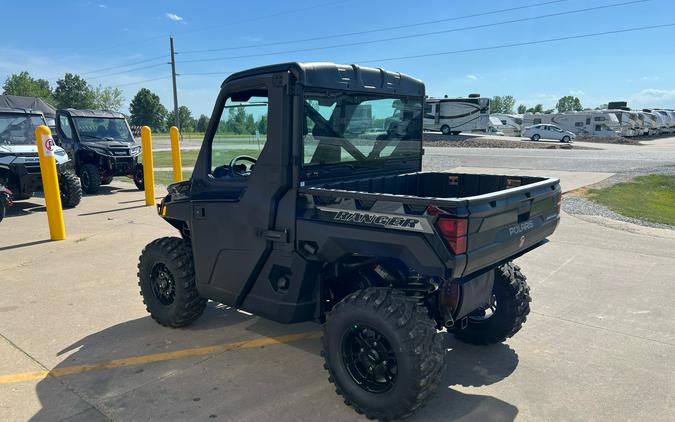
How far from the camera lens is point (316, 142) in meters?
3.46

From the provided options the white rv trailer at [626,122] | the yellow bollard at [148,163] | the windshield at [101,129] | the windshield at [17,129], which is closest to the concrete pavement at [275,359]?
the yellow bollard at [148,163]

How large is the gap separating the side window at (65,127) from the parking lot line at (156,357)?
1100cm

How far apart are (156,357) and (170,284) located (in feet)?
2.33

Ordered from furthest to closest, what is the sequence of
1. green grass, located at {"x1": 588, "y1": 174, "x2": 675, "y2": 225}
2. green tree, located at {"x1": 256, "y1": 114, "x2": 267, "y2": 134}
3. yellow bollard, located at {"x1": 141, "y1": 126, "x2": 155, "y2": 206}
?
1. yellow bollard, located at {"x1": 141, "y1": 126, "x2": 155, "y2": 206}
2. green grass, located at {"x1": 588, "y1": 174, "x2": 675, "y2": 225}
3. green tree, located at {"x1": 256, "y1": 114, "x2": 267, "y2": 134}

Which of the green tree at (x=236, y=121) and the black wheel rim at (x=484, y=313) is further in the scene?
the black wheel rim at (x=484, y=313)

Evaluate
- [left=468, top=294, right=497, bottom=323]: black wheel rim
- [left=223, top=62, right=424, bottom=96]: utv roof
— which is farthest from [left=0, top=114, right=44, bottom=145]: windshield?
[left=468, top=294, right=497, bottom=323]: black wheel rim

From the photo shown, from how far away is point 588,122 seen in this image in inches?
→ 1660

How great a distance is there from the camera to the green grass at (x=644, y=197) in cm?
966

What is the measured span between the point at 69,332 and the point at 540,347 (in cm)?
411

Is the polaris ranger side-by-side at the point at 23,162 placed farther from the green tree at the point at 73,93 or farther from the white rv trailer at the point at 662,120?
the green tree at the point at 73,93

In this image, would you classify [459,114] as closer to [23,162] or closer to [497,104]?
[23,162]

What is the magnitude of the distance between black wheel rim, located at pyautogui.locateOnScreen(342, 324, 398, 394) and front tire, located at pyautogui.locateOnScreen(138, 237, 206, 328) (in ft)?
5.65

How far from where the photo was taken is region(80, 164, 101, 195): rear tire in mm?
12578

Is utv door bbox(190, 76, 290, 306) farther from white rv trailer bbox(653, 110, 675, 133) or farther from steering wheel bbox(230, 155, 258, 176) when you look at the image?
Answer: white rv trailer bbox(653, 110, 675, 133)
